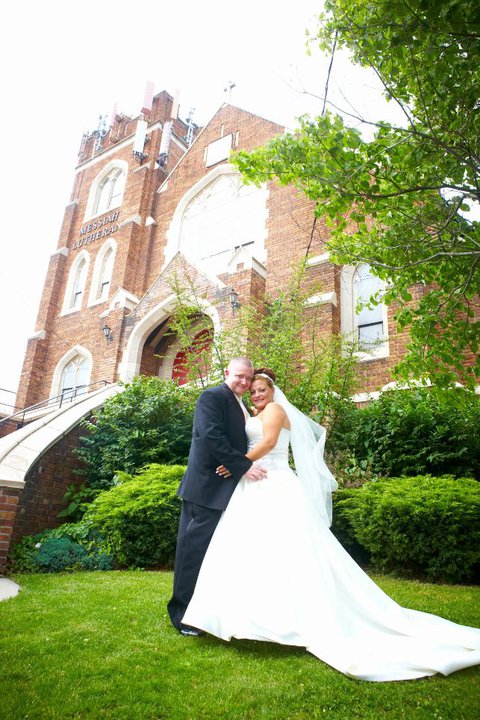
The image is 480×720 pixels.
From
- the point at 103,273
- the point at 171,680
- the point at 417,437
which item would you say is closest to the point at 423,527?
the point at 417,437

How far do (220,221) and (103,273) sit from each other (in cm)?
540

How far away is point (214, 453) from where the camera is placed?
13.3 feet

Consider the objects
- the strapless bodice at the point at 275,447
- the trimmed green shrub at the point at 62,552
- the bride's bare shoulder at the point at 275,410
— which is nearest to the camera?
the strapless bodice at the point at 275,447

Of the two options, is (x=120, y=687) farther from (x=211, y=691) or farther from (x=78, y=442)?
(x=78, y=442)

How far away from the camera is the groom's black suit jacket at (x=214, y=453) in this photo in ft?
13.2

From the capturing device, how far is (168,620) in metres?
4.05

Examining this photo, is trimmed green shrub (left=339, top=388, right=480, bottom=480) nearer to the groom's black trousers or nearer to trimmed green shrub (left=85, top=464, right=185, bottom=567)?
trimmed green shrub (left=85, top=464, right=185, bottom=567)

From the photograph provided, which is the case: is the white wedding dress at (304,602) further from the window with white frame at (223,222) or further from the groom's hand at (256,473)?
the window with white frame at (223,222)

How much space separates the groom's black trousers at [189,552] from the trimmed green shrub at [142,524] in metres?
2.75

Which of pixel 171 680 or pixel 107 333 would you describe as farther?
pixel 107 333

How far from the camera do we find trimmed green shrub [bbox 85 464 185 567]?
6.70 m

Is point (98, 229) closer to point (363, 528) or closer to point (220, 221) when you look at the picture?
point (220, 221)

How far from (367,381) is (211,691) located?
9706mm

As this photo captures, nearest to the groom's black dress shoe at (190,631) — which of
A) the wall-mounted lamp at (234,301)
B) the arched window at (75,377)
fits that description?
the wall-mounted lamp at (234,301)
